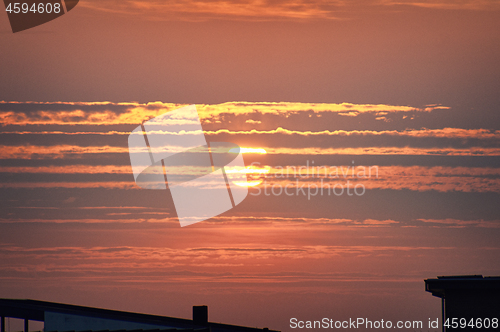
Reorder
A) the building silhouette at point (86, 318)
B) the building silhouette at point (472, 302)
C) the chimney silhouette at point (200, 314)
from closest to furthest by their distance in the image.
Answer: the building silhouette at point (472, 302) → the building silhouette at point (86, 318) → the chimney silhouette at point (200, 314)

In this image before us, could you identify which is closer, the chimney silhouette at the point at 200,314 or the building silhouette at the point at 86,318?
the building silhouette at the point at 86,318

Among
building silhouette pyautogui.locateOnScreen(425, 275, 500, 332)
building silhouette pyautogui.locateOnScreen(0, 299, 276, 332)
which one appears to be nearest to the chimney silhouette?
building silhouette pyautogui.locateOnScreen(0, 299, 276, 332)

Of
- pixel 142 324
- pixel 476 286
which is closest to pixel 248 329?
pixel 142 324

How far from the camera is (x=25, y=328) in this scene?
2841 centimetres

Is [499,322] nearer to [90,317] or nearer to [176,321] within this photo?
[176,321]

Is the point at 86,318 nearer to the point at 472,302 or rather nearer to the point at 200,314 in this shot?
the point at 200,314

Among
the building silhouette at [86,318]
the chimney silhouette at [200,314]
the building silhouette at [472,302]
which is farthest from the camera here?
the chimney silhouette at [200,314]

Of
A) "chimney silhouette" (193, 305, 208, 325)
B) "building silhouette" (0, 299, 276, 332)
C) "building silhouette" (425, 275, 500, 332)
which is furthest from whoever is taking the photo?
"chimney silhouette" (193, 305, 208, 325)

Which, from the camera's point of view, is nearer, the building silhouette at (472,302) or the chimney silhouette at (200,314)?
the building silhouette at (472,302)

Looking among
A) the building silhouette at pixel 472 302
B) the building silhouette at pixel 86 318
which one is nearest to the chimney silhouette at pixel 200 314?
the building silhouette at pixel 86 318

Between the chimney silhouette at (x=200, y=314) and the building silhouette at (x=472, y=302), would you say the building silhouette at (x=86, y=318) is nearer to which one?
the chimney silhouette at (x=200, y=314)

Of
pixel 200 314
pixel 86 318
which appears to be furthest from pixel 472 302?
pixel 86 318

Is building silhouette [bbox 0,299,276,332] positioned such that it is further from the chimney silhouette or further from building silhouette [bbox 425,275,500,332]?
building silhouette [bbox 425,275,500,332]

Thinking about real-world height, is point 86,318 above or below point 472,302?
above
